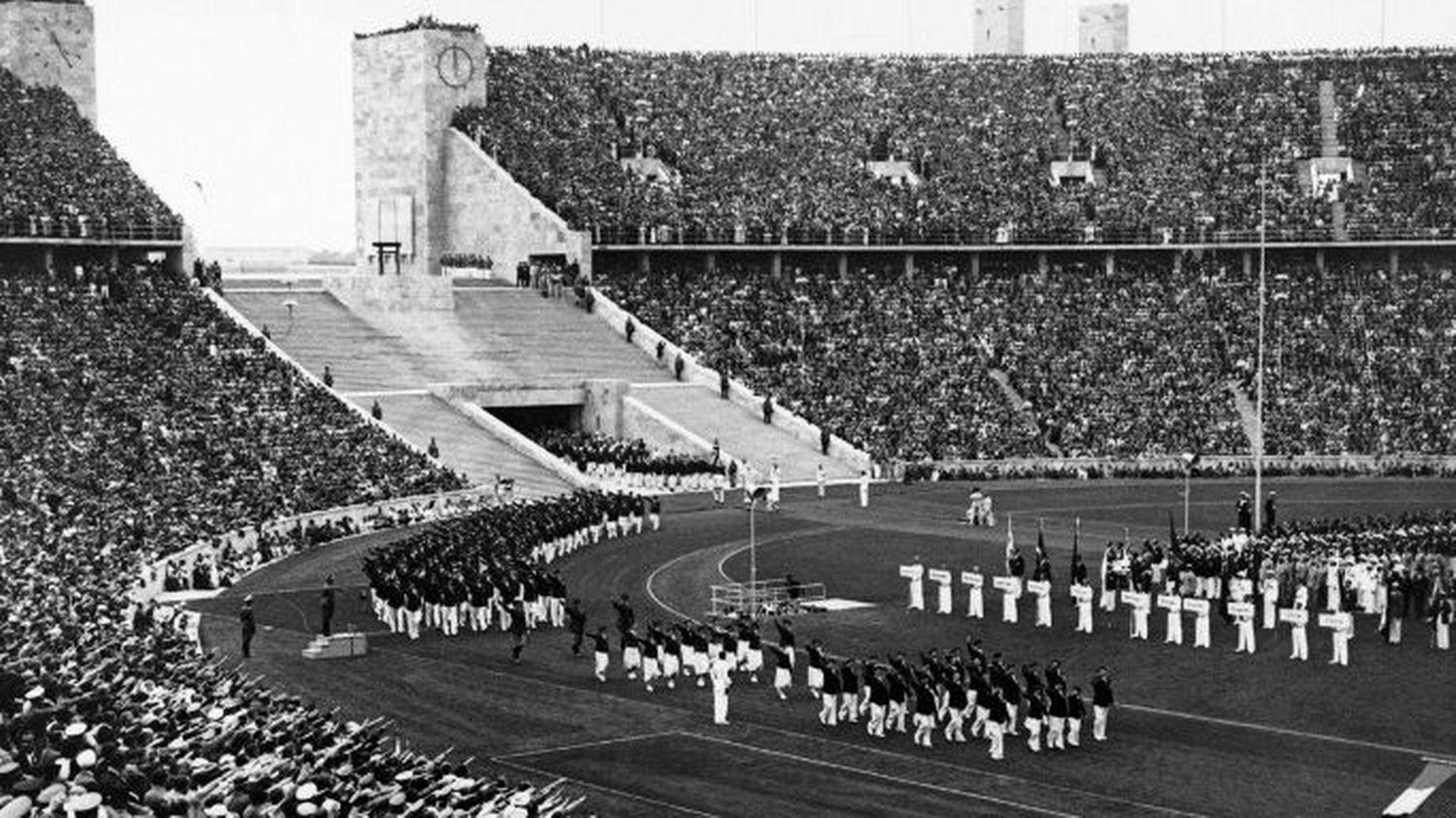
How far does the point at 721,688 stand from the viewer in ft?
95.6

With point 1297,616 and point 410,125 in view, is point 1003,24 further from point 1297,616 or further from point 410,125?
point 1297,616

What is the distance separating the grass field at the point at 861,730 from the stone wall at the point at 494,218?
33.8m

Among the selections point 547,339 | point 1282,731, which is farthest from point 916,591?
point 547,339

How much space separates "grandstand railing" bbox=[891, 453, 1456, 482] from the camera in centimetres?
6650

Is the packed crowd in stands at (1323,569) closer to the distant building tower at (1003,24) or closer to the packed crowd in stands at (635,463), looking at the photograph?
the packed crowd in stands at (635,463)

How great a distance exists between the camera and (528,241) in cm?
8088

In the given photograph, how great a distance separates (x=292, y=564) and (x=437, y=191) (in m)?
39.7

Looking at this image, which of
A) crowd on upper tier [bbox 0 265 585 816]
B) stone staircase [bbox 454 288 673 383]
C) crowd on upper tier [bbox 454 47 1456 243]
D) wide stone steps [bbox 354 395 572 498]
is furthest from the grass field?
crowd on upper tier [bbox 454 47 1456 243]

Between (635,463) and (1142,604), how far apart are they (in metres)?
28.7

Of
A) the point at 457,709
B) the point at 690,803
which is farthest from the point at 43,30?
the point at 690,803

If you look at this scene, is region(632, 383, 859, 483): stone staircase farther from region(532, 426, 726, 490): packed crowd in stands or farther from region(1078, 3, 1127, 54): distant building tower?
region(1078, 3, 1127, 54): distant building tower

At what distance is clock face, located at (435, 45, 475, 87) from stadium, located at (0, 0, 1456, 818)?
0.17m

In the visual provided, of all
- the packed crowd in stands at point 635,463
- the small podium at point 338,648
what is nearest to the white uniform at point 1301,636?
the small podium at point 338,648

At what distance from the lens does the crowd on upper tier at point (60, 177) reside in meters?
67.4
